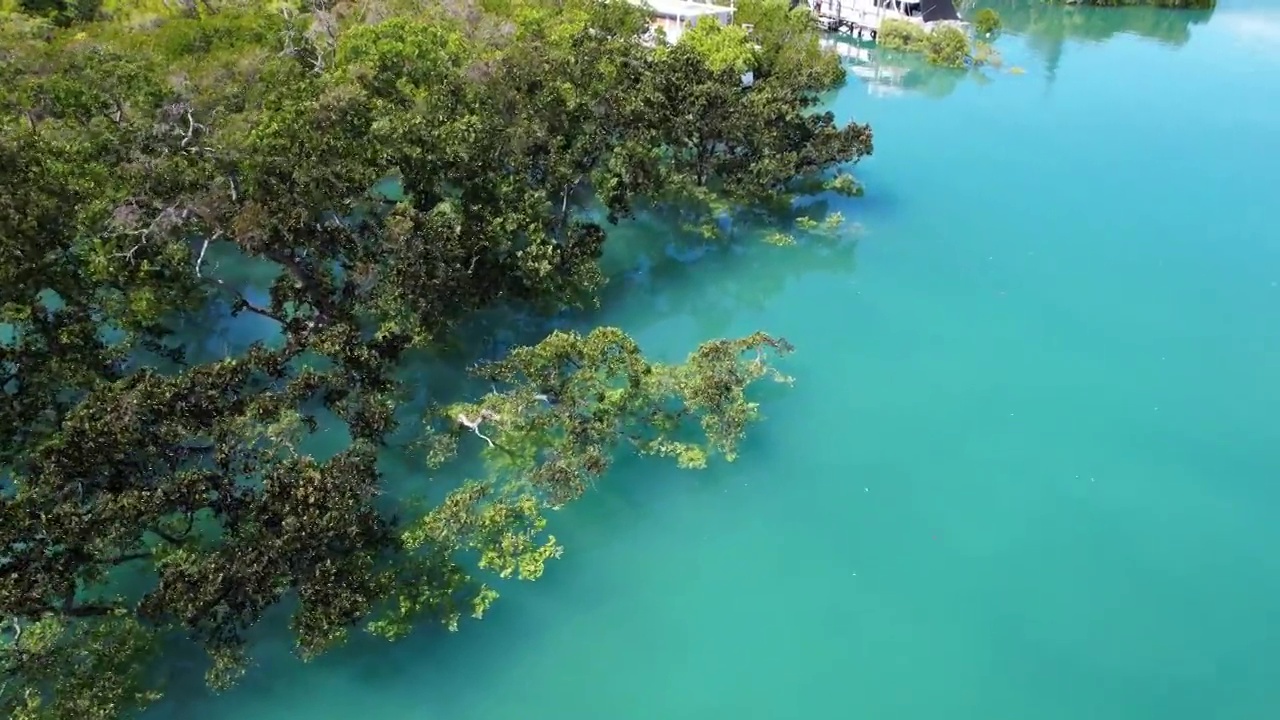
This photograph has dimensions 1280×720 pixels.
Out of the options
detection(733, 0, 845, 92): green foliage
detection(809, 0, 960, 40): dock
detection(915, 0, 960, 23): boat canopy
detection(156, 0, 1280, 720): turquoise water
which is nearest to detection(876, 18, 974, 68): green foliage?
detection(809, 0, 960, 40): dock

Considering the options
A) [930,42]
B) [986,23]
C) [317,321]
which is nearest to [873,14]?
[986,23]

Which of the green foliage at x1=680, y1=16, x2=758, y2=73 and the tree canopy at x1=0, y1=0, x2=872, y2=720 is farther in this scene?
the green foliage at x1=680, y1=16, x2=758, y2=73

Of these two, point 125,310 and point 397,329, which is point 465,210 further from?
point 125,310

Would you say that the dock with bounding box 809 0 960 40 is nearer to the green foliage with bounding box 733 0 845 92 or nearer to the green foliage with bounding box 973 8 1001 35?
the green foliage with bounding box 973 8 1001 35

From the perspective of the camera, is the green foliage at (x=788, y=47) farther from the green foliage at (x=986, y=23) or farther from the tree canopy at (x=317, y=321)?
the green foliage at (x=986, y=23)

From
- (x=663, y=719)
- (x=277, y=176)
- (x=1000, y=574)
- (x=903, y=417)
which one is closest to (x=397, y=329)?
(x=277, y=176)

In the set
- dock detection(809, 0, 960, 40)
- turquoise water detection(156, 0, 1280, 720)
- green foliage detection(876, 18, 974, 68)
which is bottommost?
turquoise water detection(156, 0, 1280, 720)
